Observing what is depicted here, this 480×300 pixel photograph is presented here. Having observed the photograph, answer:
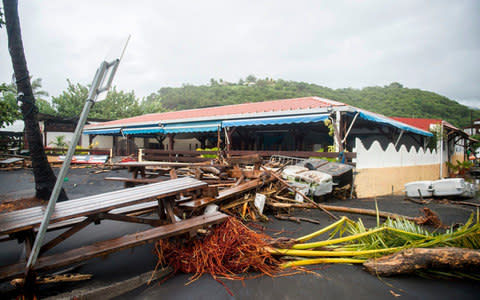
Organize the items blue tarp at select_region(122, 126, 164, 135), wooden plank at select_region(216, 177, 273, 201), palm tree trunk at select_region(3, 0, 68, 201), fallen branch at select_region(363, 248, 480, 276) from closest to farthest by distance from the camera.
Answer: fallen branch at select_region(363, 248, 480, 276) < wooden plank at select_region(216, 177, 273, 201) < palm tree trunk at select_region(3, 0, 68, 201) < blue tarp at select_region(122, 126, 164, 135)

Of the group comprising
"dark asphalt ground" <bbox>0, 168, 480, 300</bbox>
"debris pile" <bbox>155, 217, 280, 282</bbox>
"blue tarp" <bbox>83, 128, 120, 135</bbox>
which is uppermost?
"blue tarp" <bbox>83, 128, 120, 135</bbox>

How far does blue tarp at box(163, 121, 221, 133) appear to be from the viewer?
1154 centimetres

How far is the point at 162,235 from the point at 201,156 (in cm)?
978

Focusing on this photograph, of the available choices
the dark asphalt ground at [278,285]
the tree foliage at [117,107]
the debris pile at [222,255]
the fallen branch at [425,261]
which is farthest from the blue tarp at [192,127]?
the tree foliage at [117,107]

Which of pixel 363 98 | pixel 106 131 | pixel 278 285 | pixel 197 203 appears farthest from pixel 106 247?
pixel 363 98

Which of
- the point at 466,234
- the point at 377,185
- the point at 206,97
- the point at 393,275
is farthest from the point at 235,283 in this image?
the point at 206,97

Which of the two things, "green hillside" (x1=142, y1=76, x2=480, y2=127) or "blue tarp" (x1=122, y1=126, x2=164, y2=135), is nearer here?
"blue tarp" (x1=122, y1=126, x2=164, y2=135)

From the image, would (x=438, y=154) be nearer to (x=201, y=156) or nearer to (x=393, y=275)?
(x=201, y=156)

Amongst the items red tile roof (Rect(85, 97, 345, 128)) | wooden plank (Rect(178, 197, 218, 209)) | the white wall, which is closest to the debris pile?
wooden plank (Rect(178, 197, 218, 209))

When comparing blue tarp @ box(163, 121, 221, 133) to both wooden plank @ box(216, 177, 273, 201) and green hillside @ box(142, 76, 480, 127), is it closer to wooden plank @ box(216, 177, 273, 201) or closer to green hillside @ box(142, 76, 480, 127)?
wooden plank @ box(216, 177, 273, 201)

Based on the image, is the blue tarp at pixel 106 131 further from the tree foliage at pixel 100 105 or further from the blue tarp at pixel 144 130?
the tree foliage at pixel 100 105

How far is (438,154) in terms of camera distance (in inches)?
598

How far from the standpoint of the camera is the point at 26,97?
548cm

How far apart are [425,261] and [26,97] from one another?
25.9ft
